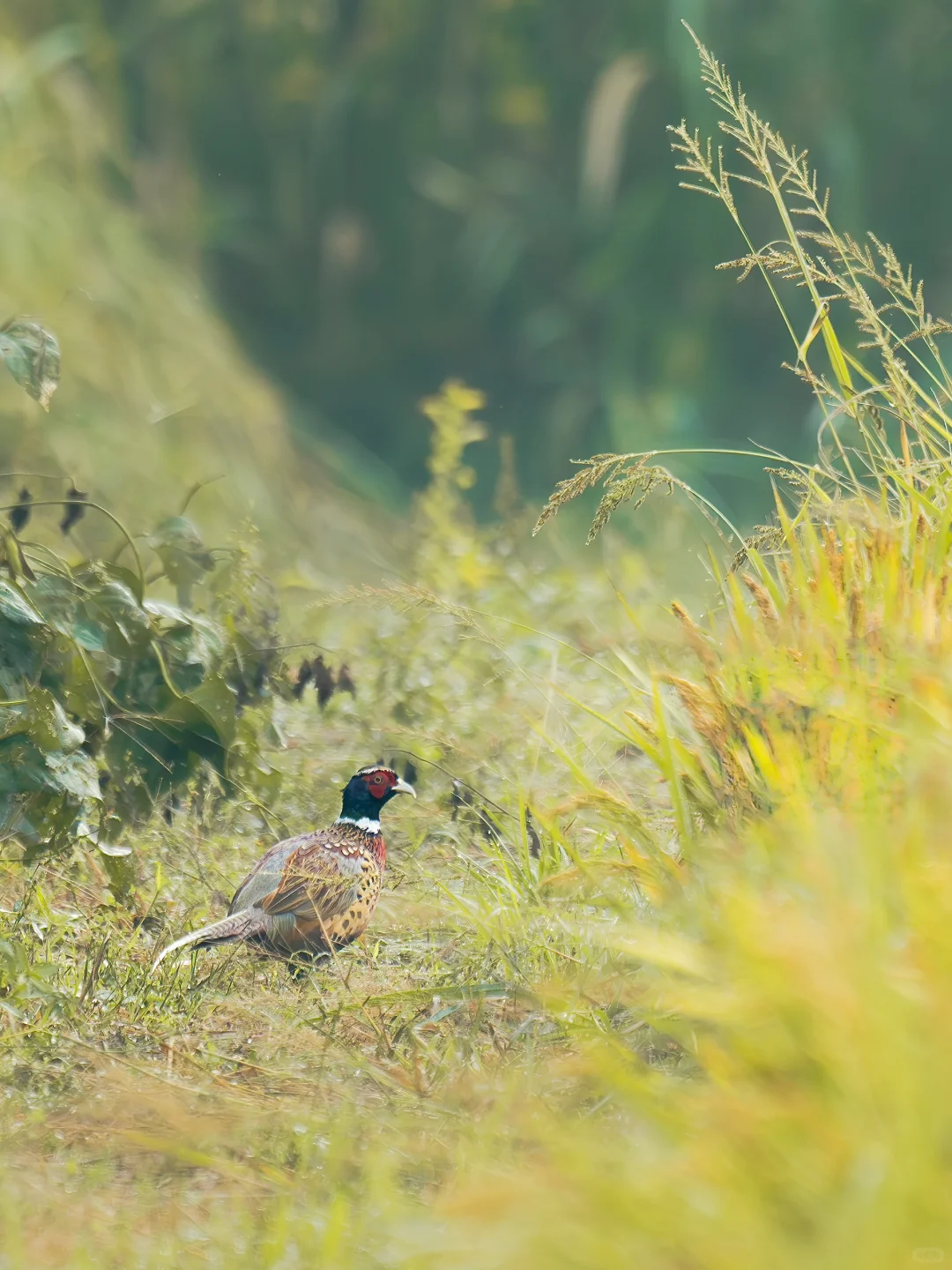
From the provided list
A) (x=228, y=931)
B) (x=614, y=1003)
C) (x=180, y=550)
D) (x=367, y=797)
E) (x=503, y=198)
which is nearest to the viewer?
(x=614, y=1003)

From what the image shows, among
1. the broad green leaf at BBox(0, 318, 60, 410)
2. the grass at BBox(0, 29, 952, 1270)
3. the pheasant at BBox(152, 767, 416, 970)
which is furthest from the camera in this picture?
the pheasant at BBox(152, 767, 416, 970)

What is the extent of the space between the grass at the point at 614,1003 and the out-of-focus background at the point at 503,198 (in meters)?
4.90

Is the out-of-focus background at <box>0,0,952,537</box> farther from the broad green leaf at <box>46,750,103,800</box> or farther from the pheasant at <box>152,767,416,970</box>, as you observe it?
the broad green leaf at <box>46,750,103,800</box>

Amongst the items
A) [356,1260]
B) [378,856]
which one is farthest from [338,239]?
[356,1260]

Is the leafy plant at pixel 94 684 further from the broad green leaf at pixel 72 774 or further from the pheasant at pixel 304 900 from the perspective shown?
the pheasant at pixel 304 900

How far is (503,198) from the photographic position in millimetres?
9039

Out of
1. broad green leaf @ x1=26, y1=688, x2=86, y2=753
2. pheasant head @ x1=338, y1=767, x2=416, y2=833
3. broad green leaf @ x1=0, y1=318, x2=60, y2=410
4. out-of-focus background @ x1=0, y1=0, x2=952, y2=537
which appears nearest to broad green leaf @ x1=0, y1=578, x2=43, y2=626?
broad green leaf @ x1=26, y1=688, x2=86, y2=753

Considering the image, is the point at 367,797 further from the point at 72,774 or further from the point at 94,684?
the point at 72,774

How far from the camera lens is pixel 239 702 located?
4078 mm

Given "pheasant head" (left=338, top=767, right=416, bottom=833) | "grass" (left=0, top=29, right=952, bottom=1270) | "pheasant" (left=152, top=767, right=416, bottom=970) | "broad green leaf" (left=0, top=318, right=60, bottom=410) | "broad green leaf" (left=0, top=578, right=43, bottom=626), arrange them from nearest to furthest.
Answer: "grass" (left=0, top=29, right=952, bottom=1270) < "broad green leaf" (left=0, top=318, right=60, bottom=410) < "broad green leaf" (left=0, top=578, right=43, bottom=626) < "pheasant" (left=152, top=767, right=416, bottom=970) < "pheasant head" (left=338, top=767, right=416, bottom=833)

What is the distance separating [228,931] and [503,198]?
253 inches

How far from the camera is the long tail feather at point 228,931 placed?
321cm

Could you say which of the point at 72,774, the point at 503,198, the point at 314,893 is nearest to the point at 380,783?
the point at 314,893

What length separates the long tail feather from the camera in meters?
3.21
